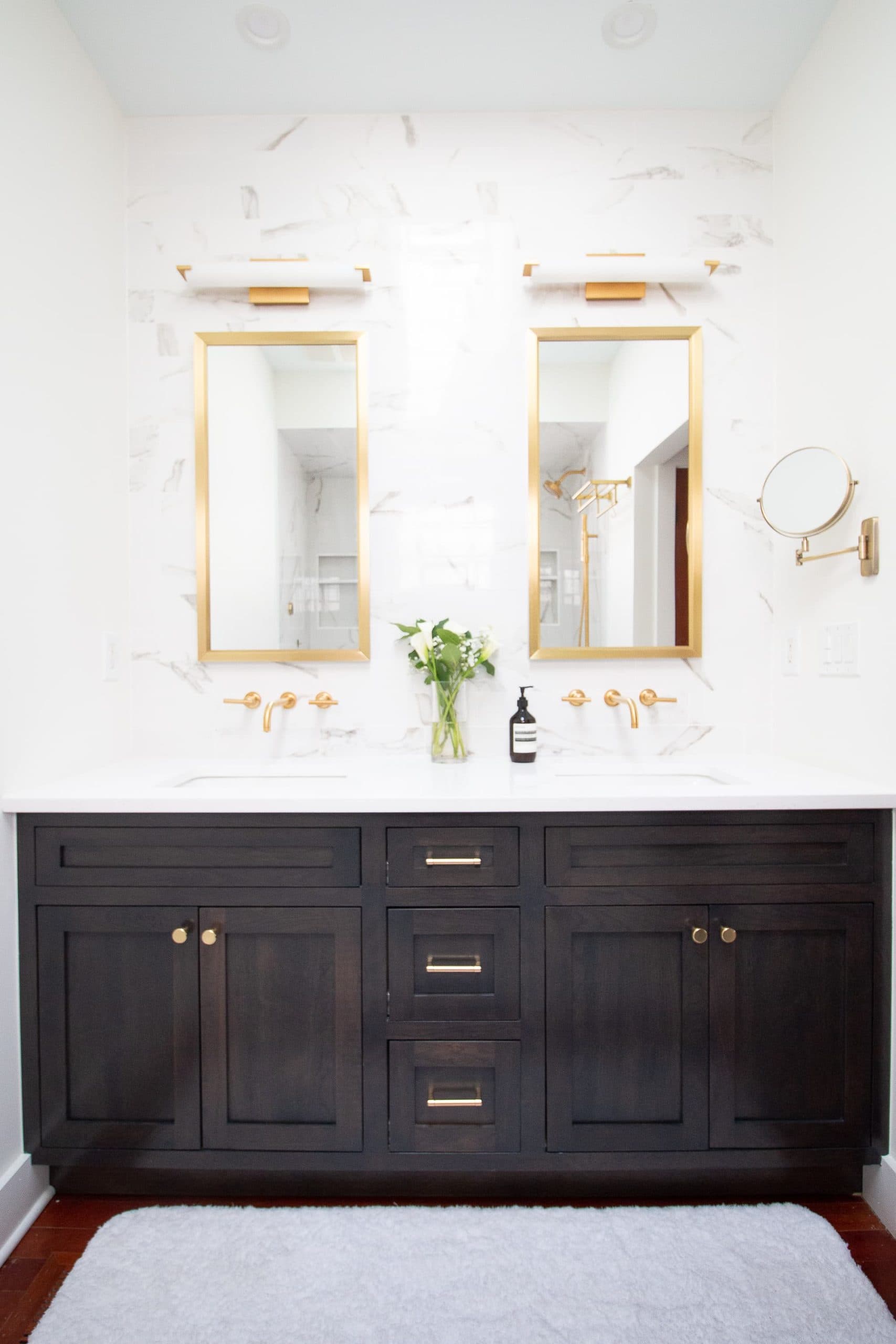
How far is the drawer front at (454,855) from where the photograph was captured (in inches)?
53.5

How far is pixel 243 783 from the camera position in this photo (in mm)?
1717

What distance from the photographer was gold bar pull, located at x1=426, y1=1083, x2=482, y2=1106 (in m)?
1.36

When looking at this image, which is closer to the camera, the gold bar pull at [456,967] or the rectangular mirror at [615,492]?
the gold bar pull at [456,967]

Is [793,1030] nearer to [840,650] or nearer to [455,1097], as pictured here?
[455,1097]

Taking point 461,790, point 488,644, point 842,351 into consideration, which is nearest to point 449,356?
point 488,644

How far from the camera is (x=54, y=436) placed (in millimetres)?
1534

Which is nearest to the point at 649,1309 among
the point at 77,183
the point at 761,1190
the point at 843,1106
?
the point at 761,1190

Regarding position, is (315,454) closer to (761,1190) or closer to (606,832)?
(606,832)

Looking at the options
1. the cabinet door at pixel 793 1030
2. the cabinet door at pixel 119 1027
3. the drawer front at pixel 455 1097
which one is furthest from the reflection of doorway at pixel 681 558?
the cabinet door at pixel 119 1027

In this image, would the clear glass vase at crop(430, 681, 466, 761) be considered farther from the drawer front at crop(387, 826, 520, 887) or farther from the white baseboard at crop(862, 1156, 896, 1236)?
the white baseboard at crop(862, 1156, 896, 1236)

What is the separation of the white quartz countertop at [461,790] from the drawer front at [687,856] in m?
0.05

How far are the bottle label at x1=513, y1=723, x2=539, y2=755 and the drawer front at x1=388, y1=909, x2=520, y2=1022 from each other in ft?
1.64

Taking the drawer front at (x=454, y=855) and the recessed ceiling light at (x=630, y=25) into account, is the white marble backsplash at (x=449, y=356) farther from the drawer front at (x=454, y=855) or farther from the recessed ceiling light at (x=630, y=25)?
the drawer front at (x=454, y=855)

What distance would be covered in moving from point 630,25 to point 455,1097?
2.59 m
